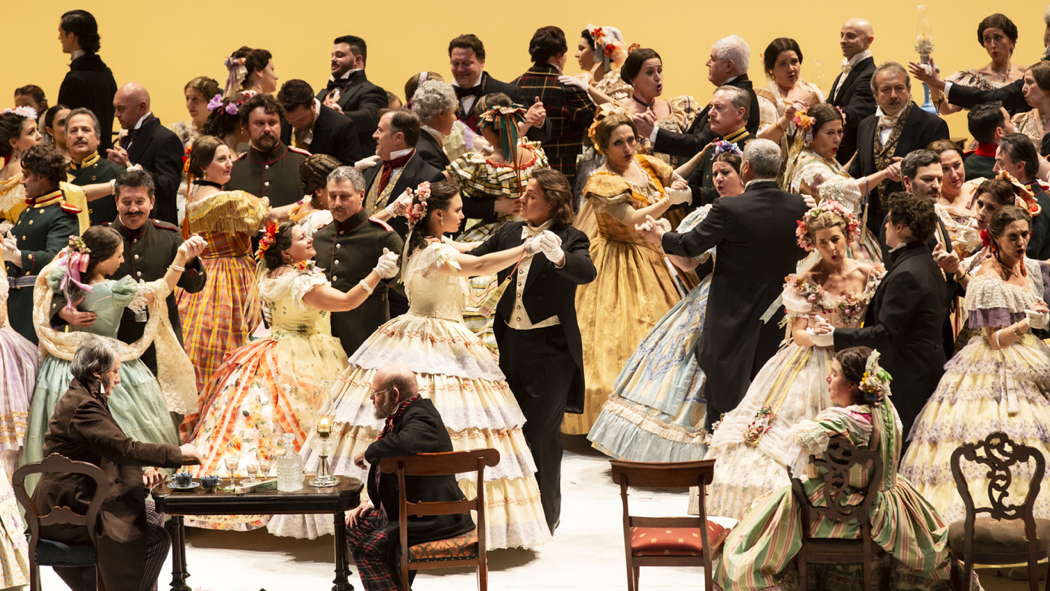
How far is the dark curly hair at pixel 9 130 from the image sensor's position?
27.9 ft

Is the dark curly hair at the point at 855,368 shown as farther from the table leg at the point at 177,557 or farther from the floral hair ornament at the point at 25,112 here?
the floral hair ornament at the point at 25,112

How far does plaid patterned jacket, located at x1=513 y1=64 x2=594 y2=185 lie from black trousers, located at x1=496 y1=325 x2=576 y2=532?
7.54ft

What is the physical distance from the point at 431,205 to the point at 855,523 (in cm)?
235

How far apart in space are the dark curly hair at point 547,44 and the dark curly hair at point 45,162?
3.02m

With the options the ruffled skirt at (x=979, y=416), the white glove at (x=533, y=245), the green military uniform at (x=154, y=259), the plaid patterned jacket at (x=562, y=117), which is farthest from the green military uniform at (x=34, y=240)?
the ruffled skirt at (x=979, y=416)

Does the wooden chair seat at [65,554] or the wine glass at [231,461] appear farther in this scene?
the wine glass at [231,461]

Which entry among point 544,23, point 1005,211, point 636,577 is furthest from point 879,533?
point 544,23

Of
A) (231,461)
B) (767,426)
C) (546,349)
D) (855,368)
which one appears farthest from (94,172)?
(855,368)

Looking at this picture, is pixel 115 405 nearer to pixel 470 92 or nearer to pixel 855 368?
pixel 855 368

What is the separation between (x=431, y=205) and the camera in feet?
22.4

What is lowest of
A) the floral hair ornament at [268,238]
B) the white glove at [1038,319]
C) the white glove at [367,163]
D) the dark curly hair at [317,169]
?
the white glove at [1038,319]

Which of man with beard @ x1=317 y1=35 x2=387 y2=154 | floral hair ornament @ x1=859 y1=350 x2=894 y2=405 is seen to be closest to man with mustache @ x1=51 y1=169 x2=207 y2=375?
man with beard @ x1=317 y1=35 x2=387 y2=154

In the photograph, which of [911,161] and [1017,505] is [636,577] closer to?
[1017,505]

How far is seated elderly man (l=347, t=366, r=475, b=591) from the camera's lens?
5.76m
